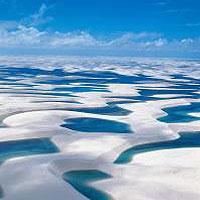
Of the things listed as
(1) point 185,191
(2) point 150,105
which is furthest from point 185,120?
(1) point 185,191

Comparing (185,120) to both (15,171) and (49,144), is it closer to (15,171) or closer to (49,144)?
(49,144)

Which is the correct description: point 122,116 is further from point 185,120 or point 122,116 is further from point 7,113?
point 7,113

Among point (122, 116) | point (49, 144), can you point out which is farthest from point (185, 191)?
point (122, 116)

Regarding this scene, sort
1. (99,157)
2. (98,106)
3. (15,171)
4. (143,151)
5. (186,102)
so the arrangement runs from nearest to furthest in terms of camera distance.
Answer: (15,171) < (99,157) < (143,151) < (98,106) < (186,102)

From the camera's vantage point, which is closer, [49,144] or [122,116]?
[49,144]

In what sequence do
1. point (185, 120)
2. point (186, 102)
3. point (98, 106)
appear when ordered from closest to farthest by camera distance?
1. point (185, 120)
2. point (98, 106)
3. point (186, 102)

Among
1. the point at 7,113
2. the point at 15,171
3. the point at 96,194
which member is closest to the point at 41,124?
the point at 7,113

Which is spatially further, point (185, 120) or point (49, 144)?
point (185, 120)

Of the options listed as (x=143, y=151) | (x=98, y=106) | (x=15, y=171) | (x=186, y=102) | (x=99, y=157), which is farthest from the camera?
(x=186, y=102)

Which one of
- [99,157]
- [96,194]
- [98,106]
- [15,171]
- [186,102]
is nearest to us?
[96,194]
